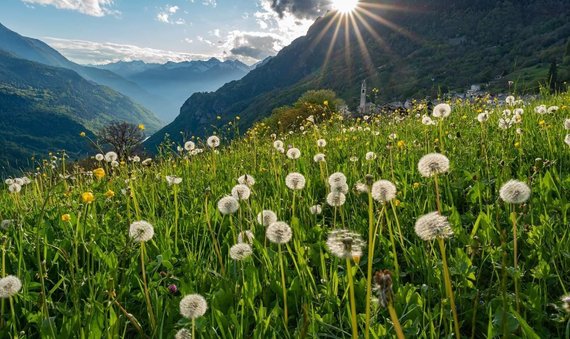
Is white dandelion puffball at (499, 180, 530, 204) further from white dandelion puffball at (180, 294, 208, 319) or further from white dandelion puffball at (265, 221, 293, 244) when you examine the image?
white dandelion puffball at (180, 294, 208, 319)

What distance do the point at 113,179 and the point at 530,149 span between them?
5117mm

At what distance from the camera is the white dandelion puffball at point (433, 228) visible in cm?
124

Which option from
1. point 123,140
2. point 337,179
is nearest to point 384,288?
point 337,179

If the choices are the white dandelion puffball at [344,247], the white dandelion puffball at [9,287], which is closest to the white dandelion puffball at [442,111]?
the white dandelion puffball at [344,247]

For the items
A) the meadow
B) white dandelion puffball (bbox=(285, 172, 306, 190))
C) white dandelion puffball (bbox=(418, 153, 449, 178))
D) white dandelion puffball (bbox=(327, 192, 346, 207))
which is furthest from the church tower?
white dandelion puffball (bbox=(418, 153, 449, 178))

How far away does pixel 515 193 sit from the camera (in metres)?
1.57

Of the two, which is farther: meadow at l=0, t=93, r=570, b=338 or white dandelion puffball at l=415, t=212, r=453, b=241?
meadow at l=0, t=93, r=570, b=338

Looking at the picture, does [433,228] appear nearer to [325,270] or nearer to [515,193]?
[515,193]

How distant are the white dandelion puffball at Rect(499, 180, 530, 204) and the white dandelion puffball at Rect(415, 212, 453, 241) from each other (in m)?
0.41

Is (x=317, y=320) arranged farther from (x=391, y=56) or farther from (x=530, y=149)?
(x=391, y=56)

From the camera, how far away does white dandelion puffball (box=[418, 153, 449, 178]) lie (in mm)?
1878

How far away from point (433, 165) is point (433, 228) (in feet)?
2.32

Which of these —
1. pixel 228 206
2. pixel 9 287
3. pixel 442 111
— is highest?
pixel 442 111

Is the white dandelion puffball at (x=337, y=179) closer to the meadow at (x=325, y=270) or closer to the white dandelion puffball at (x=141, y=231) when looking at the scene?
the meadow at (x=325, y=270)
